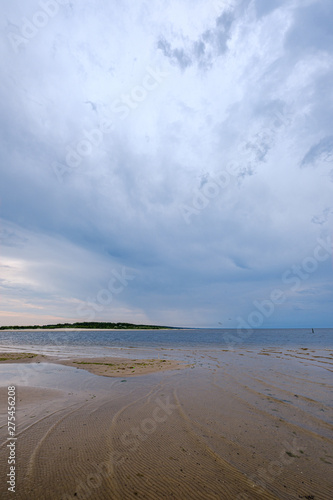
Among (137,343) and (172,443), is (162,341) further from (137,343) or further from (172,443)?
(172,443)

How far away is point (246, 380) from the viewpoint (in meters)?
17.9

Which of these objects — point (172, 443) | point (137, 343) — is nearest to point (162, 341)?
point (137, 343)

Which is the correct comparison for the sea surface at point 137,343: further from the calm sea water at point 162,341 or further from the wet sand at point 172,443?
the wet sand at point 172,443

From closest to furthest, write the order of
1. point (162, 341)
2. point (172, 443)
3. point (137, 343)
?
point (172, 443) → point (137, 343) → point (162, 341)

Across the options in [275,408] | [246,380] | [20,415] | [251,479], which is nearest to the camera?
[251,479]

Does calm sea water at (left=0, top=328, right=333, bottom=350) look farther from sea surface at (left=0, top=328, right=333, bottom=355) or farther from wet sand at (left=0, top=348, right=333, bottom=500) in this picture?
wet sand at (left=0, top=348, right=333, bottom=500)

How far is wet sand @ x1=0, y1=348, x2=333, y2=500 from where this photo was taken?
556 centimetres

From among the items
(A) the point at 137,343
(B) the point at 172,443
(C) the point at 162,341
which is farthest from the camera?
(C) the point at 162,341

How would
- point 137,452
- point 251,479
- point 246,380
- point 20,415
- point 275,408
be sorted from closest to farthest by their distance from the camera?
1. point 251,479
2. point 137,452
3. point 20,415
4. point 275,408
5. point 246,380

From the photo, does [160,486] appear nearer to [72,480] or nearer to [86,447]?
[72,480]

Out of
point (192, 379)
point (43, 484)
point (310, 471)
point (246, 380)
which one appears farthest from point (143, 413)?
point (246, 380)

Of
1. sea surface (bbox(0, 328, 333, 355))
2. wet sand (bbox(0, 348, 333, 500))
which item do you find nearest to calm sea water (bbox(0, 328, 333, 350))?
sea surface (bbox(0, 328, 333, 355))

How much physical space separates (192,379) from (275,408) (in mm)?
7451

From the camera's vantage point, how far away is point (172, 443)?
302 inches
